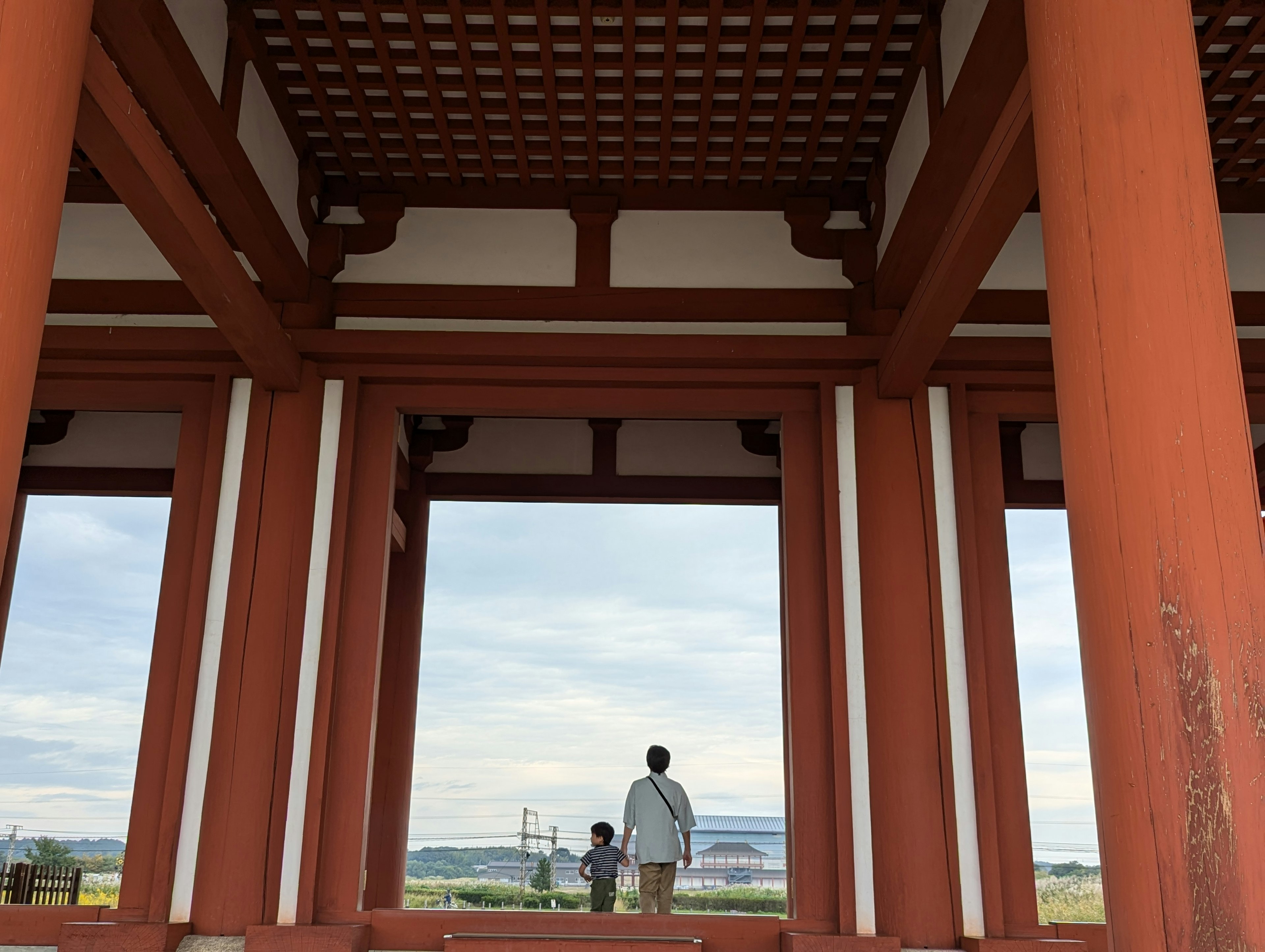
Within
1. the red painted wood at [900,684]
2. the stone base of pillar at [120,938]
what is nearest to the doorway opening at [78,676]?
the stone base of pillar at [120,938]

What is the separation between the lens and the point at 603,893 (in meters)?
5.88

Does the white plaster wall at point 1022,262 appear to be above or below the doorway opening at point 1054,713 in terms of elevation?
above

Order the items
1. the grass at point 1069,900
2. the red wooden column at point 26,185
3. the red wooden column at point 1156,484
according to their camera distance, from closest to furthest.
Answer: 1. the red wooden column at point 1156,484
2. the red wooden column at point 26,185
3. the grass at point 1069,900

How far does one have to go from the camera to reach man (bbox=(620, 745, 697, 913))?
5.22 meters

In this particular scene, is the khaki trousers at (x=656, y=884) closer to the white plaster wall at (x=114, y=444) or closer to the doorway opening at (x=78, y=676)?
the doorway opening at (x=78, y=676)

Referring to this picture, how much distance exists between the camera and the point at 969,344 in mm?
3730

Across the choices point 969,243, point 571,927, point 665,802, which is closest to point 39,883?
point 665,802

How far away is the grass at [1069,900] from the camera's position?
3488mm

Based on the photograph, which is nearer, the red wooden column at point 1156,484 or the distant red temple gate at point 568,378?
the red wooden column at point 1156,484

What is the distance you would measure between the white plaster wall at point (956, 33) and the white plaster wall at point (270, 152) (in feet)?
6.59

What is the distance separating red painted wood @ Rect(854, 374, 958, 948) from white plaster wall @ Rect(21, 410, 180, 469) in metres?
3.83

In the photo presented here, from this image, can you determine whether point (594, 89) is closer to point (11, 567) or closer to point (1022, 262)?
point (1022, 262)

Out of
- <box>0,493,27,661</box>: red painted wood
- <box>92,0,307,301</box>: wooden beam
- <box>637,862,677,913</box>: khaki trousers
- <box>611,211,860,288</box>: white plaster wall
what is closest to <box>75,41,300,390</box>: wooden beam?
<box>92,0,307,301</box>: wooden beam

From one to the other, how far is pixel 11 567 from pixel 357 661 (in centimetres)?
337
